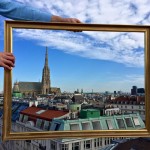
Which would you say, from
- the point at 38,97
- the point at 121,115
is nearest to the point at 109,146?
the point at 121,115

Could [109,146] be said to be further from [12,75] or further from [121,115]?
[12,75]

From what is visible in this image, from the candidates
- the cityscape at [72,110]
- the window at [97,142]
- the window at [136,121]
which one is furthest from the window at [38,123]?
the window at [136,121]

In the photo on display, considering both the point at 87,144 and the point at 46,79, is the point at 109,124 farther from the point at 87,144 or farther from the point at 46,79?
the point at 46,79

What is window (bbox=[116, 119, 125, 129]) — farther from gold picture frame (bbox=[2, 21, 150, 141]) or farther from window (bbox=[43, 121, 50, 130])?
window (bbox=[43, 121, 50, 130])

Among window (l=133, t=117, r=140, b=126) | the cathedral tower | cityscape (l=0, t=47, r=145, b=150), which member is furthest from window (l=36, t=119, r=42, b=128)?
window (l=133, t=117, r=140, b=126)

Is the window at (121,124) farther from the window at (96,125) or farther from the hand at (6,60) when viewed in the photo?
the hand at (6,60)
